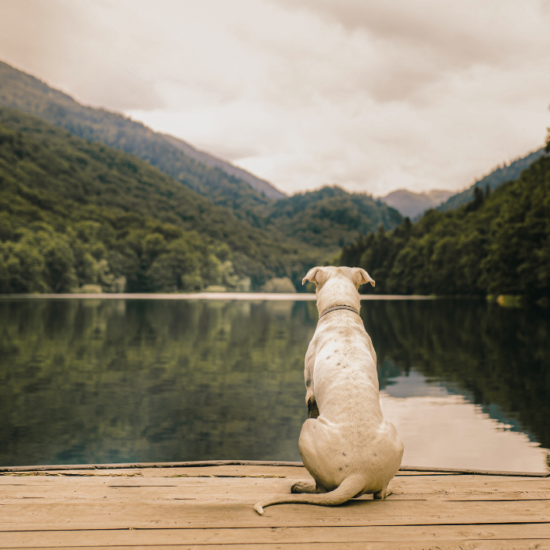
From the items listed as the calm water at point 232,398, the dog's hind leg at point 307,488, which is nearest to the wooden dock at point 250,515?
the dog's hind leg at point 307,488

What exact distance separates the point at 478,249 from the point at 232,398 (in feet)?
298

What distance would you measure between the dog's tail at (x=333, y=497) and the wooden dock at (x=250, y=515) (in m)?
0.06

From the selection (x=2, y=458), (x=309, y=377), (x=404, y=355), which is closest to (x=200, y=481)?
(x=309, y=377)

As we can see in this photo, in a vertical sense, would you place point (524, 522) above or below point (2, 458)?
above

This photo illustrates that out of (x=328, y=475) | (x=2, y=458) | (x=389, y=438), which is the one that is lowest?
(x=2, y=458)

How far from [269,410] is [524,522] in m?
12.0

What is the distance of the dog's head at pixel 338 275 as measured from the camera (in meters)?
5.88

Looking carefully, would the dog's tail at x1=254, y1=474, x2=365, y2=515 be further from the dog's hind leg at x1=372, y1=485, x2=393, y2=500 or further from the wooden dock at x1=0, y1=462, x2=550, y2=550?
the dog's hind leg at x1=372, y1=485, x2=393, y2=500

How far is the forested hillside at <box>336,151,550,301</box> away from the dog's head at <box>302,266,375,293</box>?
5535 centimetres

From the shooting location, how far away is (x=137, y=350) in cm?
2647

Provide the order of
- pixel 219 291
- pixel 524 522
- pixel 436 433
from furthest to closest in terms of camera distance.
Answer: pixel 219 291 < pixel 436 433 < pixel 524 522

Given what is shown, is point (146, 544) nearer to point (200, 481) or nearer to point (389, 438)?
point (200, 481)

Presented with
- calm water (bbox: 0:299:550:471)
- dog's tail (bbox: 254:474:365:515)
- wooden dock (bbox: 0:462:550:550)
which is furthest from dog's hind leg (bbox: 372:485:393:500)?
calm water (bbox: 0:299:550:471)

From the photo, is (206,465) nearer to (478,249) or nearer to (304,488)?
(304,488)
